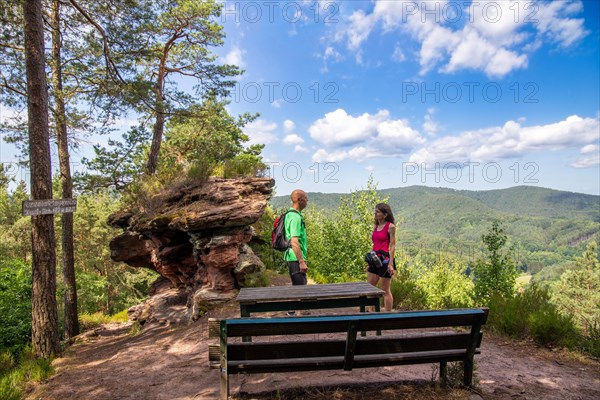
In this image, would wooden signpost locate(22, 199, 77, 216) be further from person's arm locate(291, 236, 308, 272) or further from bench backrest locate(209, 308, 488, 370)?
bench backrest locate(209, 308, 488, 370)

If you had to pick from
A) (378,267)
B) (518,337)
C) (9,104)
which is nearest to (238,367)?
(378,267)

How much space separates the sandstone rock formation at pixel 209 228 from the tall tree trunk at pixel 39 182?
2.76m

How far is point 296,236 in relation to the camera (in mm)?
5113

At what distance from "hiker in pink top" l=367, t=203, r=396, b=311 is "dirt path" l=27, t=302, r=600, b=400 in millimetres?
1273

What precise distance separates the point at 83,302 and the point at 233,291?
2262cm

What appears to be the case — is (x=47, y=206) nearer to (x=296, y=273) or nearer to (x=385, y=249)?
(x=296, y=273)

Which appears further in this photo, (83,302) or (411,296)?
(83,302)

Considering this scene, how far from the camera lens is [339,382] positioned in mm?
3555

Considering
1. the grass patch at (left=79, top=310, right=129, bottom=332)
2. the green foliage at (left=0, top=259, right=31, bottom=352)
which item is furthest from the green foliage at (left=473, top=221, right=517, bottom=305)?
the grass patch at (left=79, top=310, right=129, bottom=332)

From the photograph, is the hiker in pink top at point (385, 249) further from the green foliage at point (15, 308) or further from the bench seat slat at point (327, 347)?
the green foliage at point (15, 308)

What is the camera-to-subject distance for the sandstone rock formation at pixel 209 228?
321 inches

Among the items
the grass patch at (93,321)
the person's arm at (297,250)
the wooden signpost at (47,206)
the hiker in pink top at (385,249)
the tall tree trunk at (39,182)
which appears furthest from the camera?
the grass patch at (93,321)

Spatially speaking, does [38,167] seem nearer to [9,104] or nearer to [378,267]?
[9,104]

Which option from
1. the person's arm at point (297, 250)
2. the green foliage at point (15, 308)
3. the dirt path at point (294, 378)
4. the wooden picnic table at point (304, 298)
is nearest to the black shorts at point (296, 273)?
the person's arm at point (297, 250)
